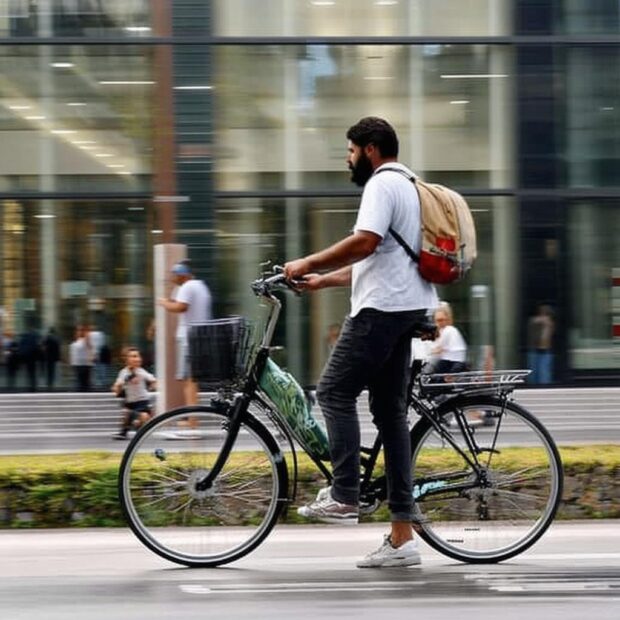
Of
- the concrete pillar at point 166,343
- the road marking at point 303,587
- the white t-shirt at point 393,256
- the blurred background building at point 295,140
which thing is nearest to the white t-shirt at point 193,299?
the concrete pillar at point 166,343

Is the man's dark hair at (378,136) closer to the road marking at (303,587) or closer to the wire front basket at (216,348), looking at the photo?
the wire front basket at (216,348)

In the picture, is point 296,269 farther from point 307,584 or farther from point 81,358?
point 81,358

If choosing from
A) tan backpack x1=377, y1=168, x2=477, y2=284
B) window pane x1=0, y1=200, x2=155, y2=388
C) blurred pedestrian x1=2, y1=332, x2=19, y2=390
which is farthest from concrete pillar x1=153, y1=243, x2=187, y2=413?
tan backpack x1=377, y1=168, x2=477, y2=284

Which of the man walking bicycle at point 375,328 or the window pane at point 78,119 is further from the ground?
the window pane at point 78,119

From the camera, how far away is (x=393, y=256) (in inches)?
225

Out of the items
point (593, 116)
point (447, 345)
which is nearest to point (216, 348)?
point (447, 345)

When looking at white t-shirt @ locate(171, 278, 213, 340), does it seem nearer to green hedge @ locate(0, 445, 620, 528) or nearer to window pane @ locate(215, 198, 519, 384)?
window pane @ locate(215, 198, 519, 384)

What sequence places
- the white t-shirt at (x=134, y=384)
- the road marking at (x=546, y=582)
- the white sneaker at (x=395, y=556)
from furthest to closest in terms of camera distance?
the white t-shirt at (x=134, y=384) < the white sneaker at (x=395, y=556) < the road marking at (x=546, y=582)

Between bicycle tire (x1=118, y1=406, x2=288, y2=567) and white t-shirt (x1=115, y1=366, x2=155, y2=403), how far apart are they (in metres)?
9.46

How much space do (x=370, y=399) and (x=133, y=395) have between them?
991cm

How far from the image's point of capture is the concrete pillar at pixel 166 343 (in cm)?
1358

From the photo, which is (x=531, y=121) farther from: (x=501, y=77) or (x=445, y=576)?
(x=445, y=576)

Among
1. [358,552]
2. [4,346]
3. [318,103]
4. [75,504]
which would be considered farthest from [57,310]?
[358,552]

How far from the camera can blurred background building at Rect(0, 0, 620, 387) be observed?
17766 millimetres
